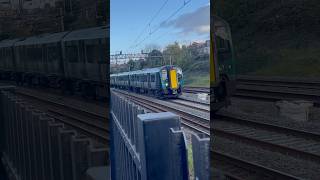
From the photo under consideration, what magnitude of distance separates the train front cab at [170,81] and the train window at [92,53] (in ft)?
3.64

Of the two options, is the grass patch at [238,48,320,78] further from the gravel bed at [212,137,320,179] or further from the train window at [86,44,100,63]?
the train window at [86,44,100,63]

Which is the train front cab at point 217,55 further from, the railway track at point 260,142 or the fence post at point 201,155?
the railway track at point 260,142

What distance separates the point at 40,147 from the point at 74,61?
78cm

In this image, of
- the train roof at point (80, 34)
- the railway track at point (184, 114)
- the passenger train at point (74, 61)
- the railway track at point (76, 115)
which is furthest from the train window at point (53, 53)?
the railway track at point (184, 114)

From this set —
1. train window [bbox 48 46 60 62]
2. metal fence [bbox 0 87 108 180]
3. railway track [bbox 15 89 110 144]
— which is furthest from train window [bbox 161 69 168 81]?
train window [bbox 48 46 60 62]

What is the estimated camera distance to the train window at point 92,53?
7.89 feet

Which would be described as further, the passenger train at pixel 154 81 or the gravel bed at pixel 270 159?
the gravel bed at pixel 270 159

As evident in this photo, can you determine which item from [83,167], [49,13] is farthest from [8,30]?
[83,167]

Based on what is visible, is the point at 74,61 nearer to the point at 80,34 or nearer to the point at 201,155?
the point at 80,34

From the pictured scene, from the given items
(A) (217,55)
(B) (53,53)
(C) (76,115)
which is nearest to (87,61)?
(C) (76,115)

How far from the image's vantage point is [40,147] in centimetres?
320

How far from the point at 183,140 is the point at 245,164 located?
3.92 metres

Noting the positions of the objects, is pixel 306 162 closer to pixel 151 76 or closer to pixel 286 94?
pixel 151 76

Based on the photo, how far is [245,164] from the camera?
4938mm
